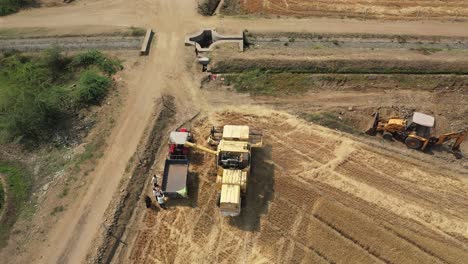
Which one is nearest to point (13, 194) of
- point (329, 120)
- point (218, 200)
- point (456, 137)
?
point (218, 200)

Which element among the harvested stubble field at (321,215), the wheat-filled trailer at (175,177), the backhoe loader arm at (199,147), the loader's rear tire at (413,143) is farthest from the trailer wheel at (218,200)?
the loader's rear tire at (413,143)

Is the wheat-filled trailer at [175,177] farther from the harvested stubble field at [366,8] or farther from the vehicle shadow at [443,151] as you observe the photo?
the harvested stubble field at [366,8]

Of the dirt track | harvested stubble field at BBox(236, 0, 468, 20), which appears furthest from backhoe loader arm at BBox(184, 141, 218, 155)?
harvested stubble field at BBox(236, 0, 468, 20)

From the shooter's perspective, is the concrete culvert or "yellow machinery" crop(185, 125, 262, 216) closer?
"yellow machinery" crop(185, 125, 262, 216)

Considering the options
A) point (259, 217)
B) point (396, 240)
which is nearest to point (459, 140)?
point (396, 240)

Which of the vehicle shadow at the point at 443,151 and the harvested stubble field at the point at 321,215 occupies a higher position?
the vehicle shadow at the point at 443,151

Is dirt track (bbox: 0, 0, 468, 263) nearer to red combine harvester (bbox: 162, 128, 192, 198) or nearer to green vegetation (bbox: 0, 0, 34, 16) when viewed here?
red combine harvester (bbox: 162, 128, 192, 198)

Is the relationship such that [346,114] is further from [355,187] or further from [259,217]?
[259,217]
